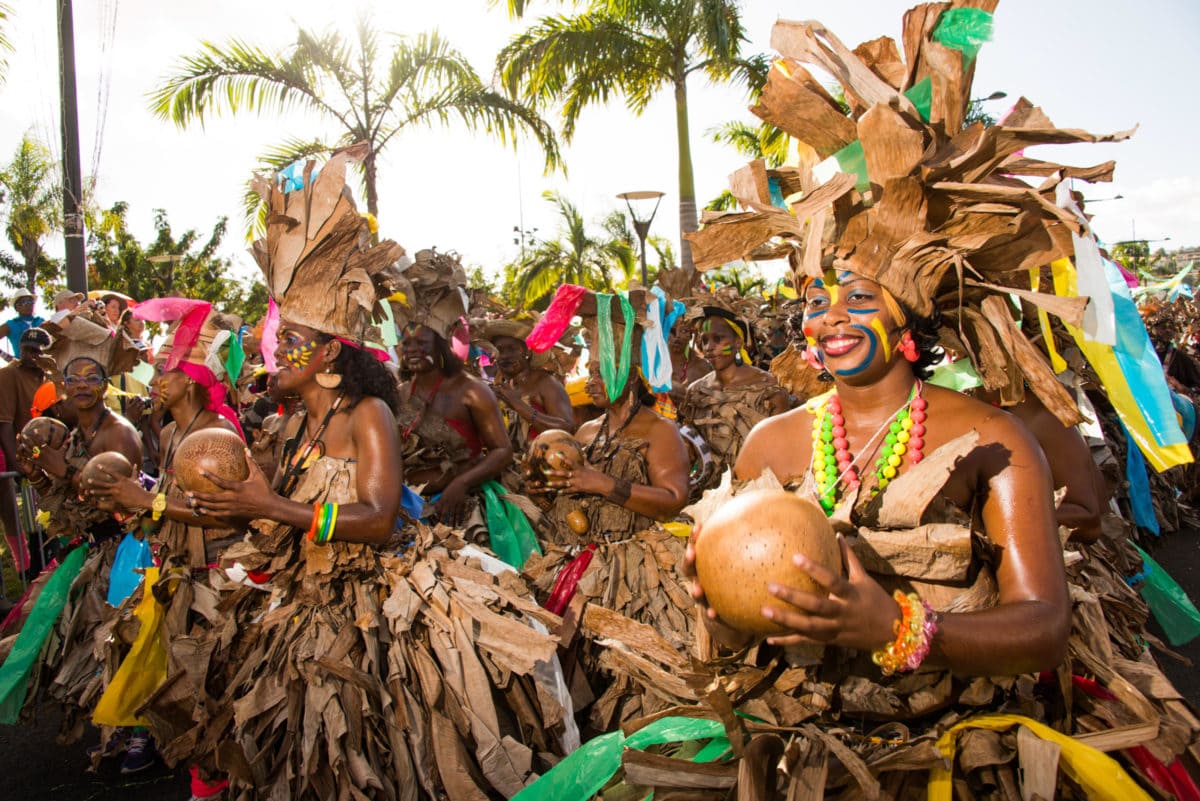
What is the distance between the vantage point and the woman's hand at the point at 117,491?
3875 mm

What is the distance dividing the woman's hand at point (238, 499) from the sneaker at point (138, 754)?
2248 mm

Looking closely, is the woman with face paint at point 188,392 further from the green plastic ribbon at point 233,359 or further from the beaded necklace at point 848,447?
the beaded necklace at point 848,447

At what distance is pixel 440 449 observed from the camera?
5301mm

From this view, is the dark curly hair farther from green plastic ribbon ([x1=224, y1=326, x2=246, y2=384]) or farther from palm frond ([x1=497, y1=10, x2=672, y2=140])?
palm frond ([x1=497, y1=10, x2=672, y2=140])

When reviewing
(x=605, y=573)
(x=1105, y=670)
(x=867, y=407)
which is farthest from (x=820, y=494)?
(x=605, y=573)

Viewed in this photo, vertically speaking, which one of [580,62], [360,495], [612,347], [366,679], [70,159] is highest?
[580,62]

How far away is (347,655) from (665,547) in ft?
4.84

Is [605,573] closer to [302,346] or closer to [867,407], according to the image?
[302,346]

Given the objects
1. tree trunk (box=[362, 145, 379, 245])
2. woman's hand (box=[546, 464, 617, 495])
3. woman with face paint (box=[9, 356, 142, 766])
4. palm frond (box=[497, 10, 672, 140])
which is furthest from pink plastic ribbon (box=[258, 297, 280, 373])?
palm frond (box=[497, 10, 672, 140])

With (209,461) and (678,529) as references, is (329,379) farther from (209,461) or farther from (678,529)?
(678,529)

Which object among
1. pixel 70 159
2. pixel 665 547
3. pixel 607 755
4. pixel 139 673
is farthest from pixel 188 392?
pixel 70 159

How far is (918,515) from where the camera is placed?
1879 millimetres

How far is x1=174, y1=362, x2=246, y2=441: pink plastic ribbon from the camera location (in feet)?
15.0

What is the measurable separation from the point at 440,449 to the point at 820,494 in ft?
11.2
